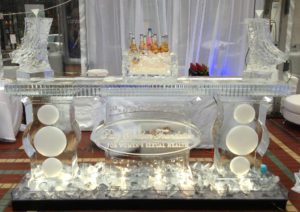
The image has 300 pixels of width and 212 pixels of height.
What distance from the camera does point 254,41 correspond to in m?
2.31

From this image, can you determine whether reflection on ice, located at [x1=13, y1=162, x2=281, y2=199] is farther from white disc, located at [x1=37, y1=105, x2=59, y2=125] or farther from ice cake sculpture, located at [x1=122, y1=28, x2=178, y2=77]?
ice cake sculpture, located at [x1=122, y1=28, x2=178, y2=77]

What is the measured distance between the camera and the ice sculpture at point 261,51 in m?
2.30

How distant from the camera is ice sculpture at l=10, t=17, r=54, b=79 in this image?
2324 millimetres

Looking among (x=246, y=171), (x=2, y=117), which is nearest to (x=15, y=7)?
(x=2, y=117)

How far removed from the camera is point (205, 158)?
3248 millimetres

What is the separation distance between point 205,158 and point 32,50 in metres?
1.95

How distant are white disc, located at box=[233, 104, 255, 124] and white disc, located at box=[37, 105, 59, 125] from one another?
1305 mm

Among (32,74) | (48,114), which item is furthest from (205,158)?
(32,74)

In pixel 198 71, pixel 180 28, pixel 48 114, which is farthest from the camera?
pixel 180 28

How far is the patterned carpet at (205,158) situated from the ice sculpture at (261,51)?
103 cm

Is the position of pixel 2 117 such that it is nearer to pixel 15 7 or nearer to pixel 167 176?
pixel 15 7

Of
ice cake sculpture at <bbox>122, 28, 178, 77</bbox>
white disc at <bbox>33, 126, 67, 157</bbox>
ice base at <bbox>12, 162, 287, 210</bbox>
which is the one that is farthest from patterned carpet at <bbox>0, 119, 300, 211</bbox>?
ice cake sculpture at <bbox>122, 28, 178, 77</bbox>

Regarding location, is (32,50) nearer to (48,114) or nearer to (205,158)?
(48,114)

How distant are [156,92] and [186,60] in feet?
8.34
